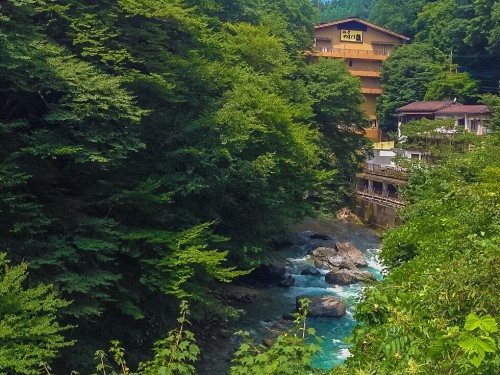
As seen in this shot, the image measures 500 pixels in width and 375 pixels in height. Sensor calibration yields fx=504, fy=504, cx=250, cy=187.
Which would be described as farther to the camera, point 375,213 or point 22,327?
point 375,213

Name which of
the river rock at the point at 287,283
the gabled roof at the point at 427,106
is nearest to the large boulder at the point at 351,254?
the river rock at the point at 287,283

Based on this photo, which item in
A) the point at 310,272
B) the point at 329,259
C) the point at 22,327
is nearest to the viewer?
the point at 22,327

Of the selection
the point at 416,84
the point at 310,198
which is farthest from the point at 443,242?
the point at 416,84

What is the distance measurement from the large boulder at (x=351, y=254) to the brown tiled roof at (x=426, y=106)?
19202 mm

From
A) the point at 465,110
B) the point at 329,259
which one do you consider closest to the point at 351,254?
the point at 329,259

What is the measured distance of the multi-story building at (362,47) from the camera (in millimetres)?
55531

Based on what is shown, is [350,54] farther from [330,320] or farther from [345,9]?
[345,9]

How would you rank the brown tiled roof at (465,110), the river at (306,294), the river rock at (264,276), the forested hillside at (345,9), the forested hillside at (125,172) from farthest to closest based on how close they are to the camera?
the forested hillside at (345,9) < the brown tiled roof at (465,110) < the river rock at (264,276) < the river at (306,294) < the forested hillside at (125,172)

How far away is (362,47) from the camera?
56.3 meters

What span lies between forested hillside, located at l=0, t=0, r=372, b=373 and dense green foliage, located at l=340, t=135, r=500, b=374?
235 inches

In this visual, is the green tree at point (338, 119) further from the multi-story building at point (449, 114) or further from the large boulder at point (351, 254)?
the multi-story building at point (449, 114)

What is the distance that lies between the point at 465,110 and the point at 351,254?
18596 mm

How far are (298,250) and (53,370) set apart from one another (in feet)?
69.6

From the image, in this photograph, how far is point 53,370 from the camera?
12594 millimetres
